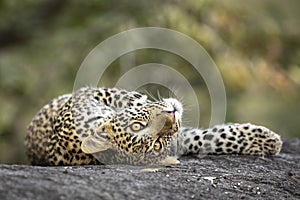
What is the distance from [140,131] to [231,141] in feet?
5.33

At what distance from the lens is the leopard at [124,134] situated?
677cm

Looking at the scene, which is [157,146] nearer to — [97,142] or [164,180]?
[97,142]

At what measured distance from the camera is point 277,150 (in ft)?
27.0

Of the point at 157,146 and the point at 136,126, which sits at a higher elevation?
the point at 136,126

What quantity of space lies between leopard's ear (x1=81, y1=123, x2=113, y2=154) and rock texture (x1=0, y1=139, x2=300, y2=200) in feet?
0.90

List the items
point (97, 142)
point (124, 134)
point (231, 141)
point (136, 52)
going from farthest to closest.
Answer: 1. point (136, 52)
2. point (231, 141)
3. point (97, 142)
4. point (124, 134)

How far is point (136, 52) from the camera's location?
15.1 m

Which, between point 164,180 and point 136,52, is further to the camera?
point 136,52

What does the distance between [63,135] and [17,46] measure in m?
10.1

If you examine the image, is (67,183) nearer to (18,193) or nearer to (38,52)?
(18,193)

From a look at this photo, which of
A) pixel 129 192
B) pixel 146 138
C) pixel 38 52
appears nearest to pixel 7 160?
pixel 38 52

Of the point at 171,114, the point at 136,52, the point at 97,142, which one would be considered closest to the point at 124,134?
the point at 97,142

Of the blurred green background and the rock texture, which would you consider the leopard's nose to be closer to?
the rock texture

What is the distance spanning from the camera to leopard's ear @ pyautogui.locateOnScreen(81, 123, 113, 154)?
22.6 feet
